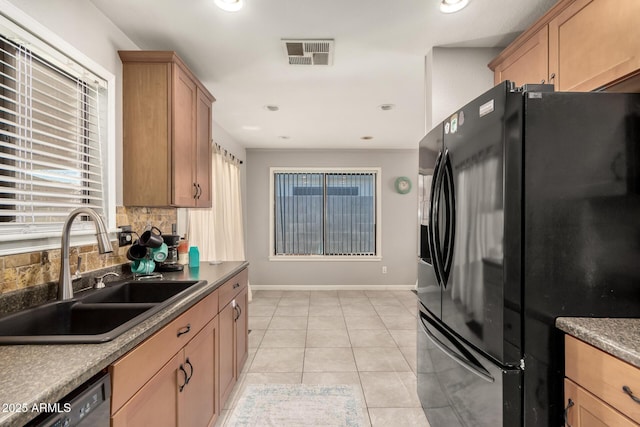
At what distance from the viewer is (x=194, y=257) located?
2480mm

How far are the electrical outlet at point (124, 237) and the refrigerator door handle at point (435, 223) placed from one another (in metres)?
1.86

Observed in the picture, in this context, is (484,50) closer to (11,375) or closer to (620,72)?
(620,72)

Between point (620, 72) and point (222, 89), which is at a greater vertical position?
point (222, 89)

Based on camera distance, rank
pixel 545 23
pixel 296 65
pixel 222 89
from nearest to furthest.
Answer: pixel 545 23 < pixel 296 65 < pixel 222 89

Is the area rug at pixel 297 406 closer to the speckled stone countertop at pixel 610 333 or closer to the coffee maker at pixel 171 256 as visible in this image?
the coffee maker at pixel 171 256

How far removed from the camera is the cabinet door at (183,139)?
203 centimetres

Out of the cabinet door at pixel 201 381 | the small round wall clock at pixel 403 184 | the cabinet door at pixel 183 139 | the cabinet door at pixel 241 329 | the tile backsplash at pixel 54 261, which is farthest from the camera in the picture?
the small round wall clock at pixel 403 184

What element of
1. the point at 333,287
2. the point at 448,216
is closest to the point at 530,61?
the point at 448,216

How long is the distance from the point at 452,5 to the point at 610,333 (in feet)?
5.62

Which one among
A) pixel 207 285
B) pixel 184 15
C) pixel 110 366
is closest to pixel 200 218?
pixel 207 285

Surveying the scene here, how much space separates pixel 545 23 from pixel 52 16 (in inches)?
98.5

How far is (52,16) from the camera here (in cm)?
150

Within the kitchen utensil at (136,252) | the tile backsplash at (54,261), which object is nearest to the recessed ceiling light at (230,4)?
the tile backsplash at (54,261)

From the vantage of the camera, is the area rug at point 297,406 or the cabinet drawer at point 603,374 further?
the area rug at point 297,406
